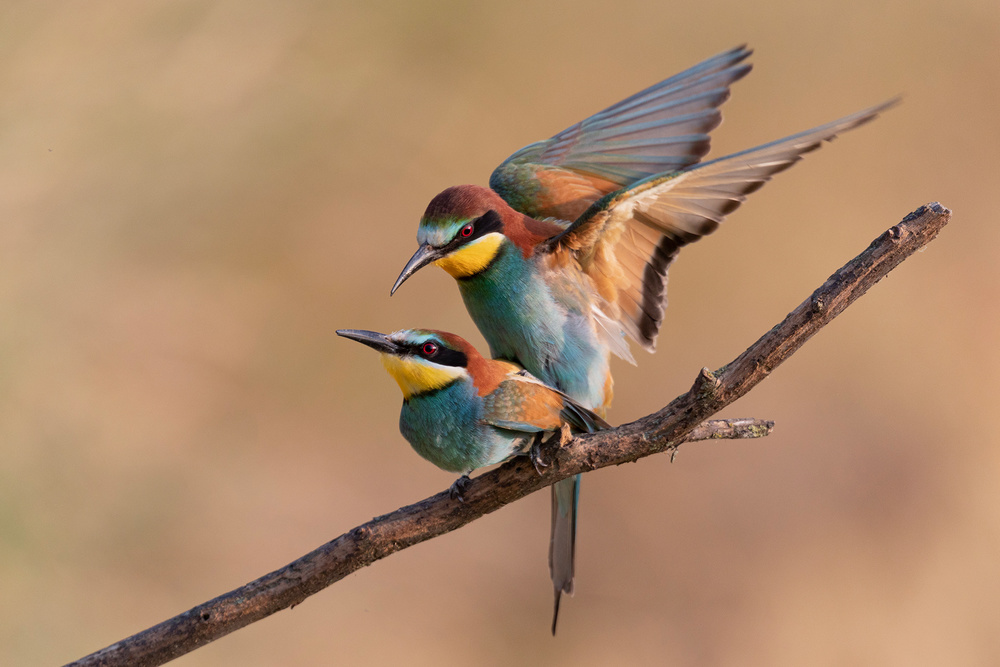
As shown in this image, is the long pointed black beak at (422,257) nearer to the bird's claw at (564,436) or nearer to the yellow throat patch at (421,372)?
the yellow throat patch at (421,372)

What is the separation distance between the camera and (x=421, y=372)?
1445 mm

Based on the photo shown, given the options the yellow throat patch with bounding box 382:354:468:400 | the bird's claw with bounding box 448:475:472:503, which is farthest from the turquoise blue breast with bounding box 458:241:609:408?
the bird's claw with bounding box 448:475:472:503

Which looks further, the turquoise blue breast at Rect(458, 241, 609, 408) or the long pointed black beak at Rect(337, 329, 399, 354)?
the turquoise blue breast at Rect(458, 241, 609, 408)

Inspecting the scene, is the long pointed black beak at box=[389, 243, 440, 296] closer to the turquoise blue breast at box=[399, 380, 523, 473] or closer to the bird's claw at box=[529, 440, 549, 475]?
the turquoise blue breast at box=[399, 380, 523, 473]

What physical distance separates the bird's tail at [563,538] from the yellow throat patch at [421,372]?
571 millimetres

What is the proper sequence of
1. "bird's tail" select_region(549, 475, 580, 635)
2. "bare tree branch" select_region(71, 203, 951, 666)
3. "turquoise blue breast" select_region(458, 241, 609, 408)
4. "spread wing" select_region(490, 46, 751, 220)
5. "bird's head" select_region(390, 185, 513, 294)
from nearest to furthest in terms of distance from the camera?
1. "bare tree branch" select_region(71, 203, 951, 666)
2. "bird's head" select_region(390, 185, 513, 294)
3. "turquoise blue breast" select_region(458, 241, 609, 408)
4. "spread wing" select_region(490, 46, 751, 220)
5. "bird's tail" select_region(549, 475, 580, 635)

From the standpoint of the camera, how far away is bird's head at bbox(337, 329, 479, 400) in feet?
4.70

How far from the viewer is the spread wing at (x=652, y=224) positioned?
144cm

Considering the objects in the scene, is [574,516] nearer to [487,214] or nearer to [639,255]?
[639,255]

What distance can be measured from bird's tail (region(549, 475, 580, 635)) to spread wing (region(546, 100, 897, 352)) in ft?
1.36

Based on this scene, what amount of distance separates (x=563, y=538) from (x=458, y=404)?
0.63 meters

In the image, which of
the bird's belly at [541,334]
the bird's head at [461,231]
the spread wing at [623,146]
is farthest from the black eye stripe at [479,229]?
the spread wing at [623,146]

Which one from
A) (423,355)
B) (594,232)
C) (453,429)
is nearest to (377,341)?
(423,355)

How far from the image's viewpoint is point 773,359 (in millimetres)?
1290
